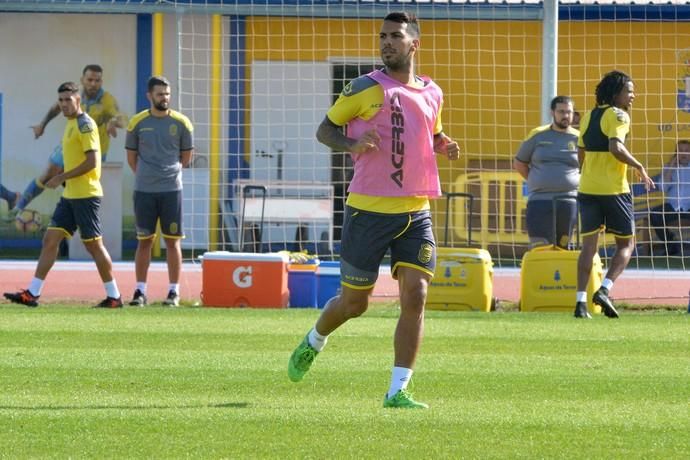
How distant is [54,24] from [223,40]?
3.48m

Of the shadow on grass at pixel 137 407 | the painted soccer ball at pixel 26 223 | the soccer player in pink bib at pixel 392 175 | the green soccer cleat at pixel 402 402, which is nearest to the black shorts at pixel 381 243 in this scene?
the soccer player in pink bib at pixel 392 175

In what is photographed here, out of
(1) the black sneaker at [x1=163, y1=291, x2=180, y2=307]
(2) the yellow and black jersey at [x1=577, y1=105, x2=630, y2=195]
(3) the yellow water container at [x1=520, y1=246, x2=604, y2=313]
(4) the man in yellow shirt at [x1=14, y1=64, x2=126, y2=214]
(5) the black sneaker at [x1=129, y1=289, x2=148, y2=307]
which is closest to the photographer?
(2) the yellow and black jersey at [x1=577, y1=105, x2=630, y2=195]

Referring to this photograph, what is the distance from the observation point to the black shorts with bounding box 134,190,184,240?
15219 millimetres

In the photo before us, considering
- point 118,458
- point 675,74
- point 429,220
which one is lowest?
point 118,458

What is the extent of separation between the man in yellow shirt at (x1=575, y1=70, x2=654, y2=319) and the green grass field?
1.90ft

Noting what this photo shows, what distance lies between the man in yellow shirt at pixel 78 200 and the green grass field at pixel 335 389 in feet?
3.10

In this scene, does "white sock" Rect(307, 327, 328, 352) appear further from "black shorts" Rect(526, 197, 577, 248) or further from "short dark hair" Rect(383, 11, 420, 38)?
"black shorts" Rect(526, 197, 577, 248)

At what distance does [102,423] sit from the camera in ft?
23.7

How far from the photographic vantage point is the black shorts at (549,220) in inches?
607

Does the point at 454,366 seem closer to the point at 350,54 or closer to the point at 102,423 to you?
the point at 102,423

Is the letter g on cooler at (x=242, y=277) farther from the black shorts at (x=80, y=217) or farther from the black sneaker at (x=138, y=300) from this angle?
the black shorts at (x=80, y=217)

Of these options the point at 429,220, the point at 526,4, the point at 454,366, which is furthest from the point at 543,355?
the point at 526,4

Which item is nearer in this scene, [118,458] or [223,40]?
[118,458]

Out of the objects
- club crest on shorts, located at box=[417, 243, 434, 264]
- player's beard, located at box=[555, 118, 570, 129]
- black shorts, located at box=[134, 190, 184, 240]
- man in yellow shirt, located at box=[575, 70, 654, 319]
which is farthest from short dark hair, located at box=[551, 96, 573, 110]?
club crest on shorts, located at box=[417, 243, 434, 264]
